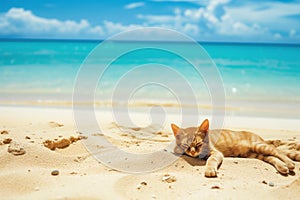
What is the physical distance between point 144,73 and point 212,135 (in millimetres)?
10660

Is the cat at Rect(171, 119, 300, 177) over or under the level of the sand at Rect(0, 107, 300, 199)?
over

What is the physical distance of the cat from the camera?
12.9ft

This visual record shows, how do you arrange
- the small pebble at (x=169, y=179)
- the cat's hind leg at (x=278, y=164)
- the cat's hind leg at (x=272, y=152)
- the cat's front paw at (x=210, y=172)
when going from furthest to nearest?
the cat's hind leg at (x=272, y=152) → the cat's hind leg at (x=278, y=164) → the cat's front paw at (x=210, y=172) → the small pebble at (x=169, y=179)

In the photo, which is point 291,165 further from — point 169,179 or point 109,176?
point 109,176

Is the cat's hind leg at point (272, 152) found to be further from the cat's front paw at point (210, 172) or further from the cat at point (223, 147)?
the cat's front paw at point (210, 172)

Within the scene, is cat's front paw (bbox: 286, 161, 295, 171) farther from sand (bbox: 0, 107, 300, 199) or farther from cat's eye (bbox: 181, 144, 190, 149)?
cat's eye (bbox: 181, 144, 190, 149)

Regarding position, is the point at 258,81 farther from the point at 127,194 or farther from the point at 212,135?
the point at 127,194

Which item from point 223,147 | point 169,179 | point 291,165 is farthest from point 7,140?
point 291,165

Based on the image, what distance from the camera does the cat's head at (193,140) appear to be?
402cm

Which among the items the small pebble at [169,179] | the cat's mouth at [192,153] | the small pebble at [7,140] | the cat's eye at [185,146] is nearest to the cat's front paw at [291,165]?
the cat's mouth at [192,153]

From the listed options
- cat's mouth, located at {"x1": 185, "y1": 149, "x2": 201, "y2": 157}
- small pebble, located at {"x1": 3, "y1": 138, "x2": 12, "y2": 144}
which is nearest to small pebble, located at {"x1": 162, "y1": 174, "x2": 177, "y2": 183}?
cat's mouth, located at {"x1": 185, "y1": 149, "x2": 201, "y2": 157}

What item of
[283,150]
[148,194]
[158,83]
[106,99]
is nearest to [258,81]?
[158,83]

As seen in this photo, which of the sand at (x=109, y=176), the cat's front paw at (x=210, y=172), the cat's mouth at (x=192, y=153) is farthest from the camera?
the cat's mouth at (x=192, y=153)

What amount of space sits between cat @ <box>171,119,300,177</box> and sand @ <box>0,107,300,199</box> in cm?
10
